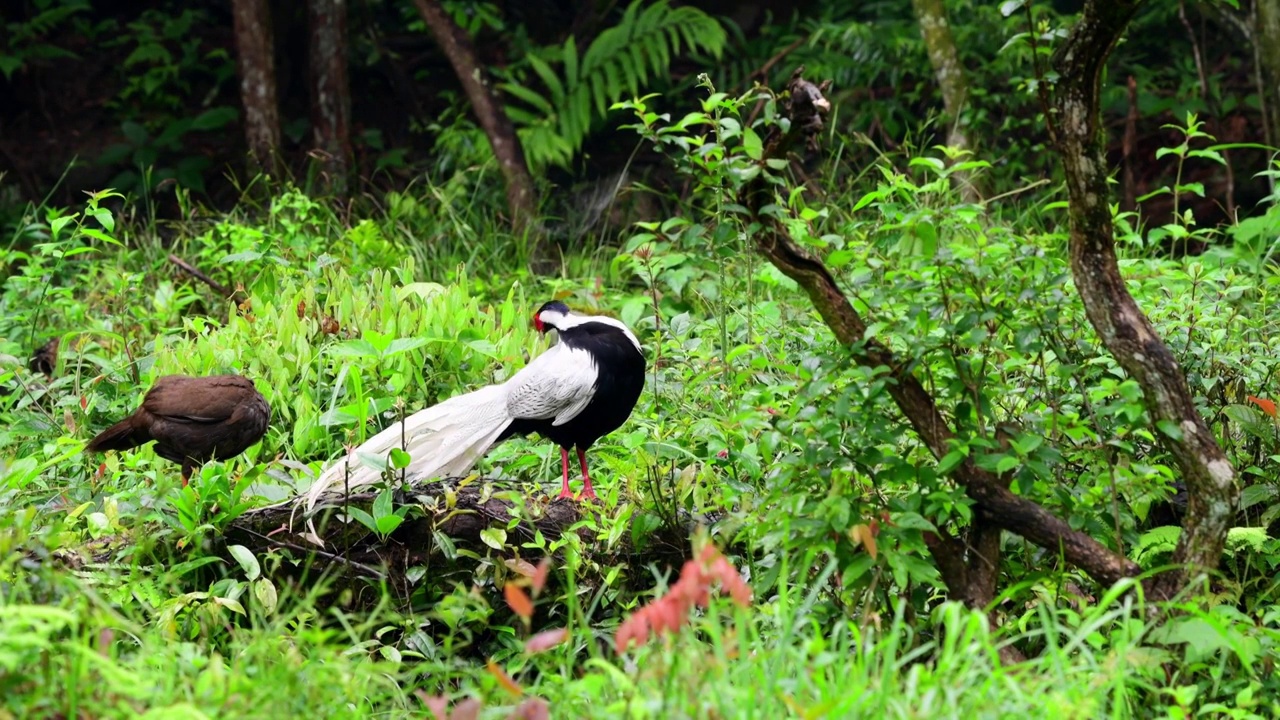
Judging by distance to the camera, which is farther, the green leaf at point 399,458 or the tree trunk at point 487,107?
the tree trunk at point 487,107

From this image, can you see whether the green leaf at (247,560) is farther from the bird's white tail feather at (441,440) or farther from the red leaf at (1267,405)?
the red leaf at (1267,405)

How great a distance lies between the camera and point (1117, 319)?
260 centimetres

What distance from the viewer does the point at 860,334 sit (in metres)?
2.65

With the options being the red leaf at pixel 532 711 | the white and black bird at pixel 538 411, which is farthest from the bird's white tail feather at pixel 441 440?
the red leaf at pixel 532 711

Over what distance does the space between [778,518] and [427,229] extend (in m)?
3.80

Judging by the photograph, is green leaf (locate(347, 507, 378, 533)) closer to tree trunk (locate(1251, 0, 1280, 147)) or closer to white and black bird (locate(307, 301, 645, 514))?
→ white and black bird (locate(307, 301, 645, 514))

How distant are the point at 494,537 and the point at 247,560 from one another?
2.01ft

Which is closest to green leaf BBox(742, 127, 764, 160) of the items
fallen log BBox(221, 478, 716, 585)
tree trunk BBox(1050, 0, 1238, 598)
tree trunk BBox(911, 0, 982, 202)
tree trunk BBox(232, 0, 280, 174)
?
tree trunk BBox(1050, 0, 1238, 598)

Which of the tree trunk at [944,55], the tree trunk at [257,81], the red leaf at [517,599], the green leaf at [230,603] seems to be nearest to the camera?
the red leaf at [517,599]

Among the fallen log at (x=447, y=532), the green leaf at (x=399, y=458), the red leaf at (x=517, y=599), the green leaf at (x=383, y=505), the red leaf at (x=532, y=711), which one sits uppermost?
the red leaf at (x=517, y=599)

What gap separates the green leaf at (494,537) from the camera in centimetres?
316

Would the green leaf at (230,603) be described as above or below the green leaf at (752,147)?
below

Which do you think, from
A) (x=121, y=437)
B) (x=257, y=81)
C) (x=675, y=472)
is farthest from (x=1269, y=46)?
(x=257, y=81)

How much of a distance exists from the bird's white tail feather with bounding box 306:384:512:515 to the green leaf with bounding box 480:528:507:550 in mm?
269
